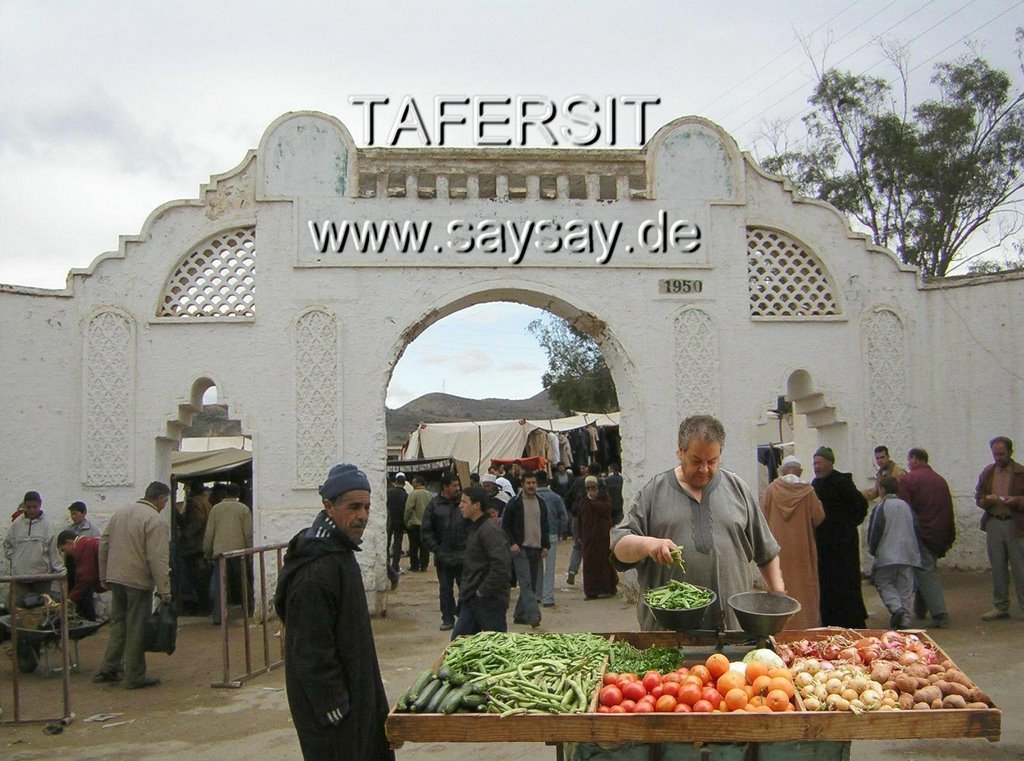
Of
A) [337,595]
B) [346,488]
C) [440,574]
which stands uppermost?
[346,488]

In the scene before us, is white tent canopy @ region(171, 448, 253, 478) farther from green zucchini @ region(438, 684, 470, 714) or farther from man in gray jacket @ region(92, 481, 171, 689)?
green zucchini @ region(438, 684, 470, 714)

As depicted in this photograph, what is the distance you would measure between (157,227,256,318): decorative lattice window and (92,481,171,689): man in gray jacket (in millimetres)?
3514

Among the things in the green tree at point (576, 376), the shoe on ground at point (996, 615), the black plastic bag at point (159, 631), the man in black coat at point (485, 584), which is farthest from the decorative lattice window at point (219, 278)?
the green tree at point (576, 376)

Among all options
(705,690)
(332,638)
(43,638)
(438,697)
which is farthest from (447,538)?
(705,690)

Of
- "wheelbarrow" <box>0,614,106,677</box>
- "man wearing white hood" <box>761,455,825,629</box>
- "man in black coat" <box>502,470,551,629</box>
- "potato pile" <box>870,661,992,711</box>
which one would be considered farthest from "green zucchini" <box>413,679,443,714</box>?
"man in black coat" <box>502,470,551,629</box>

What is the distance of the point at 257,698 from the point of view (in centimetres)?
777

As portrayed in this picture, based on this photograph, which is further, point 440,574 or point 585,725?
point 440,574

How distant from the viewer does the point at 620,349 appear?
1152cm

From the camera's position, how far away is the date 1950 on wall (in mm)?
11586

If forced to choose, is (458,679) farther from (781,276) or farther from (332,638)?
(781,276)

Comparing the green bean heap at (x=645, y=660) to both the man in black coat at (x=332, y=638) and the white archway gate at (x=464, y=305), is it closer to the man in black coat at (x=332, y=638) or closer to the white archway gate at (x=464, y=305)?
the man in black coat at (x=332, y=638)

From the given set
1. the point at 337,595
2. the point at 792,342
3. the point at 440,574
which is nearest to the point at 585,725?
the point at 337,595

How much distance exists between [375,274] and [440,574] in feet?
11.7

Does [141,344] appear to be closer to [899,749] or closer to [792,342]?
[792,342]
